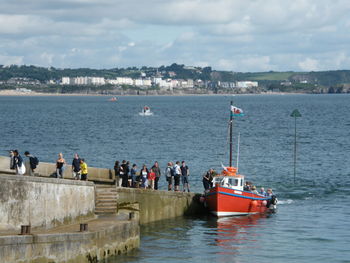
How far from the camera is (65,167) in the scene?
1412 inches

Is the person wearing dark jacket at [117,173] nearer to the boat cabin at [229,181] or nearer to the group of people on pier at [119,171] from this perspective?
the group of people on pier at [119,171]

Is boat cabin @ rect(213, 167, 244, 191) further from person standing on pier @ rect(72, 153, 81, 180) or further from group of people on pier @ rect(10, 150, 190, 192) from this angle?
person standing on pier @ rect(72, 153, 81, 180)

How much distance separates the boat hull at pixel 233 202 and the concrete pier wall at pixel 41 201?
32.7 ft

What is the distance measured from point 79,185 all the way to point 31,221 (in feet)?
12.6

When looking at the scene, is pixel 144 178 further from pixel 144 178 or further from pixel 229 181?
pixel 229 181

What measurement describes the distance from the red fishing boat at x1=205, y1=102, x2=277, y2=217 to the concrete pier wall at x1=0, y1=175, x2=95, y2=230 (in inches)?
394

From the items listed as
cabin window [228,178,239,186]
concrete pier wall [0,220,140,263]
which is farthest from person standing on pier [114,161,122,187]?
concrete pier wall [0,220,140,263]

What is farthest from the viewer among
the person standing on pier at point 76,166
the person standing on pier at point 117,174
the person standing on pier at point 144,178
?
the person standing on pier at point 144,178

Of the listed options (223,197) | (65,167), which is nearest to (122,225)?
(65,167)

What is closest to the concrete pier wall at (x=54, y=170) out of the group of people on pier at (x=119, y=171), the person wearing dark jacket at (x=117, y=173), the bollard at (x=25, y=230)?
the group of people on pier at (x=119, y=171)

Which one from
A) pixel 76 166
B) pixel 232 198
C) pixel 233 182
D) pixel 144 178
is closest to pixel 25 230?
pixel 76 166

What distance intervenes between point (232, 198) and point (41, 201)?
15.2 meters

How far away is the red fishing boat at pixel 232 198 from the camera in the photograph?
130ft

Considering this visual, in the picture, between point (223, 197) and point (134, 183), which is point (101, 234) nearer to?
point (134, 183)
